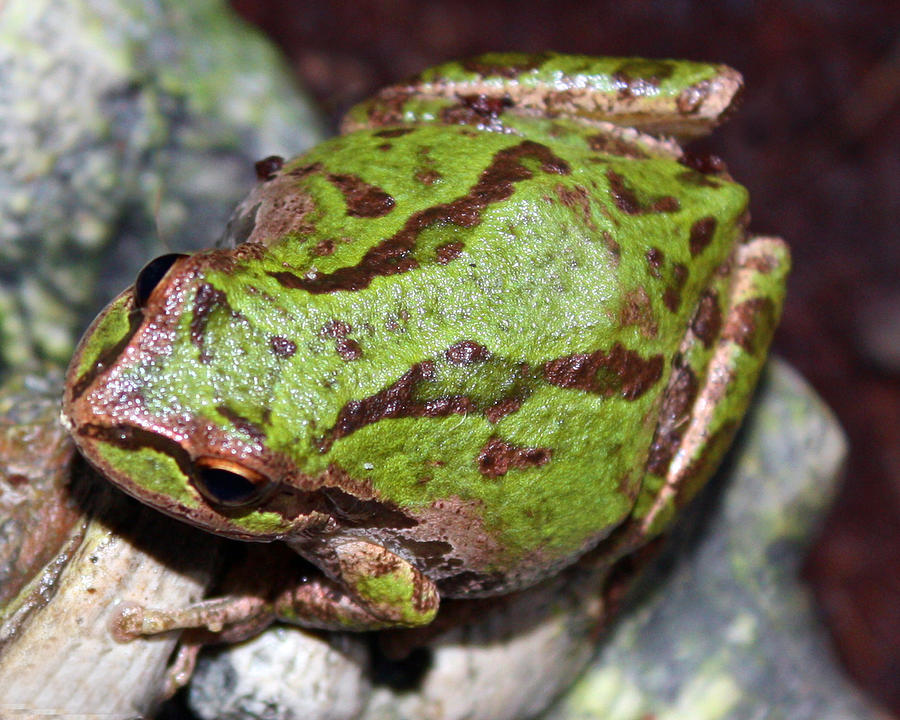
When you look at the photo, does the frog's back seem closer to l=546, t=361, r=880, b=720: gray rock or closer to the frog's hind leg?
the frog's hind leg

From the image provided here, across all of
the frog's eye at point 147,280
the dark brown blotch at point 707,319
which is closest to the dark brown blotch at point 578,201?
the dark brown blotch at point 707,319

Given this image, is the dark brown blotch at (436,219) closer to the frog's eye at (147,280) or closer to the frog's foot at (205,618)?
the frog's eye at (147,280)

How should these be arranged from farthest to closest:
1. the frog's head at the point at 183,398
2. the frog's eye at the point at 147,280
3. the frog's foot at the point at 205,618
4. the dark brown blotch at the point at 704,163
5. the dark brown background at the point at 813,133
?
the dark brown background at the point at 813,133
the dark brown blotch at the point at 704,163
the frog's foot at the point at 205,618
the frog's eye at the point at 147,280
the frog's head at the point at 183,398

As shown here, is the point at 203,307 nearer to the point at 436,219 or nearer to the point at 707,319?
the point at 436,219

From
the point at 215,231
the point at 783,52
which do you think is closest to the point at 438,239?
the point at 215,231

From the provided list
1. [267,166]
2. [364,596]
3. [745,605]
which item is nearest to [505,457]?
[364,596]

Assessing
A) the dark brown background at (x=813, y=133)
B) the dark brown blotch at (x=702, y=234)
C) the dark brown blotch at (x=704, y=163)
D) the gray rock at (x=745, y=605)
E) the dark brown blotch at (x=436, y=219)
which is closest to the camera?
the dark brown blotch at (x=436, y=219)

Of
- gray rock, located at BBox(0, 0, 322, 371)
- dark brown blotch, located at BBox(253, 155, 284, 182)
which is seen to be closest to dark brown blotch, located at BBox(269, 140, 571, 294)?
dark brown blotch, located at BBox(253, 155, 284, 182)
